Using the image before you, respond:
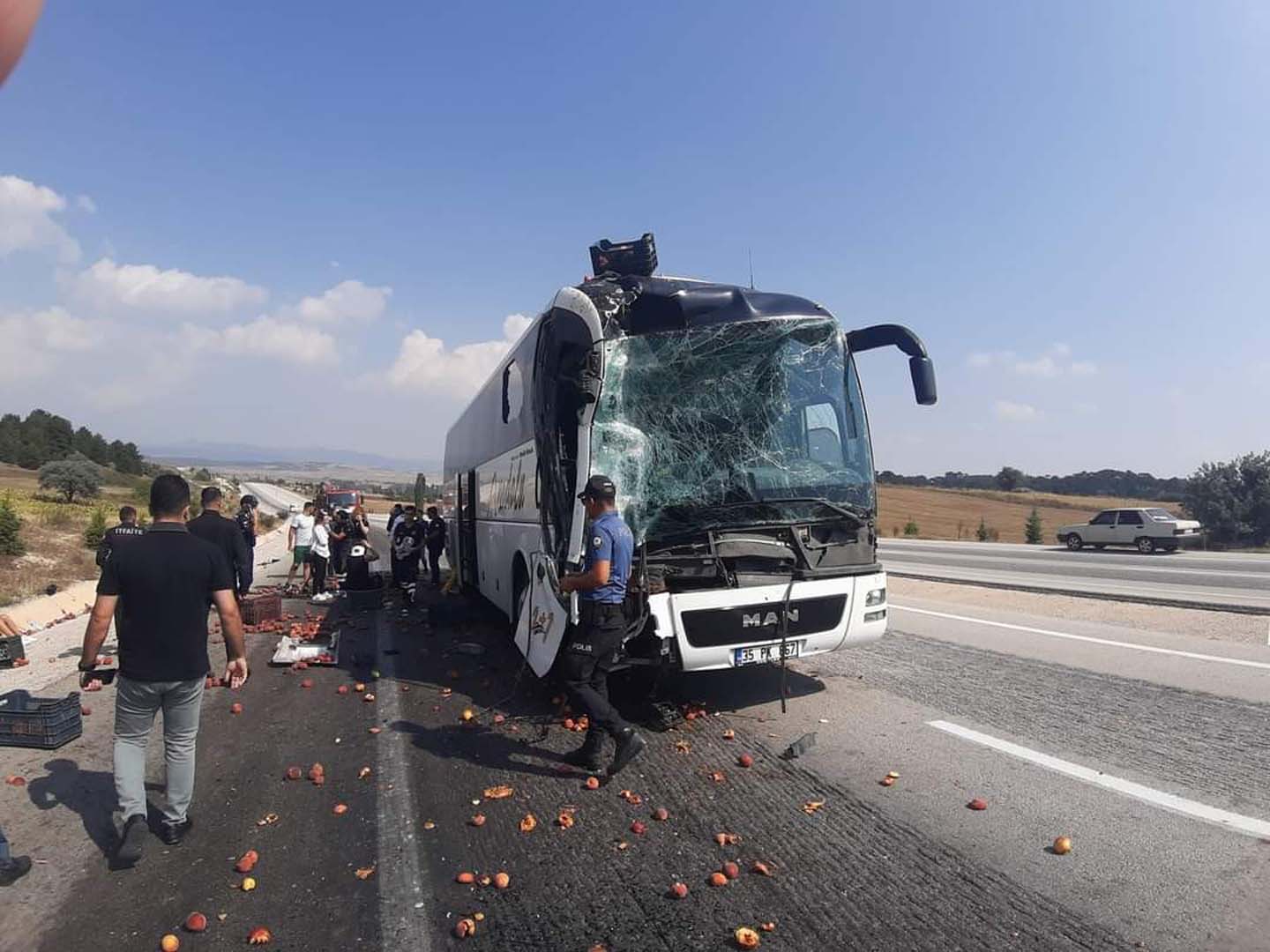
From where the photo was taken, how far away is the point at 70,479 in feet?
144

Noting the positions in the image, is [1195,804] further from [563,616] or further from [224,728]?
[224,728]

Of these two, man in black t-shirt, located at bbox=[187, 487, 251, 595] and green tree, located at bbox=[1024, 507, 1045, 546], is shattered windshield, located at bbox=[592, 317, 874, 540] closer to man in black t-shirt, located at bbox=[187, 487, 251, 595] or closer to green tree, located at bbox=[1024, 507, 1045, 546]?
man in black t-shirt, located at bbox=[187, 487, 251, 595]

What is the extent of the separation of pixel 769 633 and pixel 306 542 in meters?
12.1

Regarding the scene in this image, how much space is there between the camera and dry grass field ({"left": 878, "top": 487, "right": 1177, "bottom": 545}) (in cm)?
5012

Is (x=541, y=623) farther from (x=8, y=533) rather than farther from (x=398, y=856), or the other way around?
(x=8, y=533)

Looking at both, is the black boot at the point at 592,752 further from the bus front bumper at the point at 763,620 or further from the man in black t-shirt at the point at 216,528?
the man in black t-shirt at the point at 216,528

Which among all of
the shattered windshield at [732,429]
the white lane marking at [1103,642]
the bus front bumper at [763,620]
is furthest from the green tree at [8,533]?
the white lane marking at [1103,642]

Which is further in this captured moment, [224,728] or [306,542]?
[306,542]

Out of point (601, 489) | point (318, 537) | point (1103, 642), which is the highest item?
point (601, 489)

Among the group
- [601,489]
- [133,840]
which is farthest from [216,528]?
[601,489]

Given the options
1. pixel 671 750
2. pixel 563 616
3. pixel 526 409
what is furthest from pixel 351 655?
pixel 671 750

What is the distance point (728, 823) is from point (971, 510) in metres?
66.4

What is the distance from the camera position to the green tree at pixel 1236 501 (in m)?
40.0

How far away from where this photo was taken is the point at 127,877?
408 centimetres
